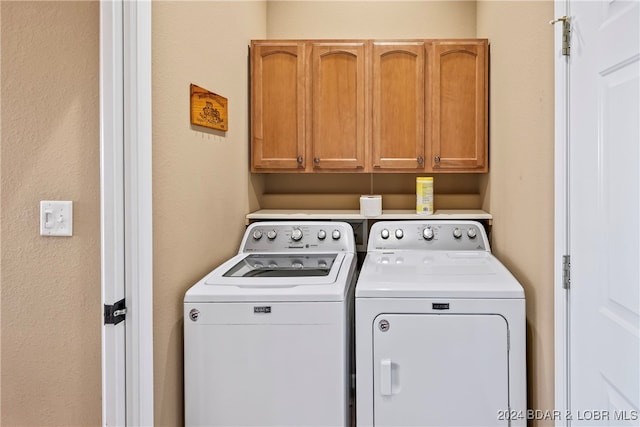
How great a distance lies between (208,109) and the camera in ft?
6.72

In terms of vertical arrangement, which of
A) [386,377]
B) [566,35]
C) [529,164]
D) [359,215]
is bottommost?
[386,377]

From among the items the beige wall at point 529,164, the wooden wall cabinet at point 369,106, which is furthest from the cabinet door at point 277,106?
the beige wall at point 529,164

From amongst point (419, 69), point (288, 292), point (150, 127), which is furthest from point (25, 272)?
point (419, 69)

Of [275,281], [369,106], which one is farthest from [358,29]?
[275,281]

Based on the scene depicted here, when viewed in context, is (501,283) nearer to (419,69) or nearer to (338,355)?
(338,355)

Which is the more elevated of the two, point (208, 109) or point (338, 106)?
point (338, 106)

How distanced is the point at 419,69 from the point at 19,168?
2.03 m

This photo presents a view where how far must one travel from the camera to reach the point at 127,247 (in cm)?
147

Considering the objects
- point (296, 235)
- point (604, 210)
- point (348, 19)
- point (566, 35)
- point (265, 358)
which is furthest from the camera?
point (348, 19)

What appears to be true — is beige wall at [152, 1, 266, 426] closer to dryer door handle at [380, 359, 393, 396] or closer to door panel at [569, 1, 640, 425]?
dryer door handle at [380, 359, 393, 396]

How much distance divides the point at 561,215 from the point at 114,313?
1.44m

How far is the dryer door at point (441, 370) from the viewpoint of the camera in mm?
1688

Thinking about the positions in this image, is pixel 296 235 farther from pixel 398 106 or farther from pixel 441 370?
pixel 441 370

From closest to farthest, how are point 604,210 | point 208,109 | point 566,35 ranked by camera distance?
point 604,210 → point 566,35 → point 208,109
